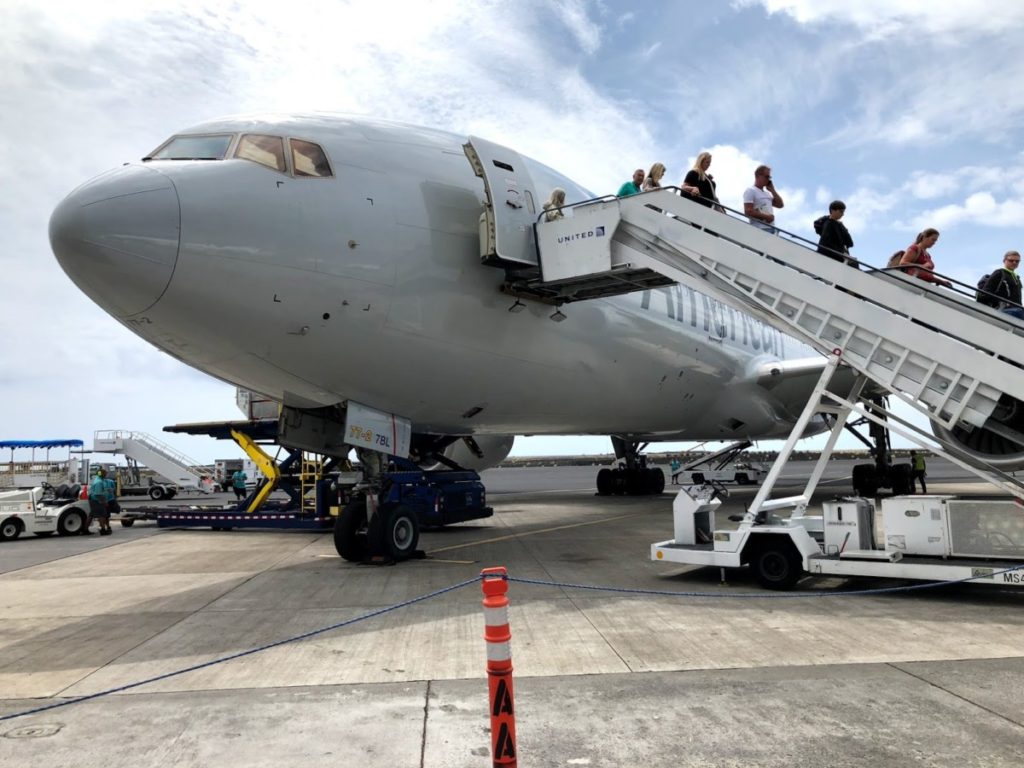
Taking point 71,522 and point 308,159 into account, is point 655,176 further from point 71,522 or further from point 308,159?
point 71,522

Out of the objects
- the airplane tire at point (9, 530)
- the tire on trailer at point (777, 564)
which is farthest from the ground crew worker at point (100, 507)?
the tire on trailer at point (777, 564)

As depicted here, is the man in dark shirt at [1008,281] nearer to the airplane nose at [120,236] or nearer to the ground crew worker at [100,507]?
the airplane nose at [120,236]

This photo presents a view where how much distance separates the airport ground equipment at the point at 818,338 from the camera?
7008 mm

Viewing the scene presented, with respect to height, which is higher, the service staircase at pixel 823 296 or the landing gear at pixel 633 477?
the service staircase at pixel 823 296

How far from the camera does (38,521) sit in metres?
16.4

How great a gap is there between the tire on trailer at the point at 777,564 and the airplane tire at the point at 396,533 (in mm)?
4200

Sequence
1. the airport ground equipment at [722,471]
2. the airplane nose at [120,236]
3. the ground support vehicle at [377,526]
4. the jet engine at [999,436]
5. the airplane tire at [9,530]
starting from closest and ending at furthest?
the airplane nose at [120,236], the jet engine at [999,436], the ground support vehicle at [377,526], the airplane tire at [9,530], the airport ground equipment at [722,471]

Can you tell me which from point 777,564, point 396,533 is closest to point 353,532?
point 396,533

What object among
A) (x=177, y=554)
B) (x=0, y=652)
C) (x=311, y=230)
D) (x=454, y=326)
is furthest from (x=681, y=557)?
(x=177, y=554)

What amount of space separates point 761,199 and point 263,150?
6.02 meters

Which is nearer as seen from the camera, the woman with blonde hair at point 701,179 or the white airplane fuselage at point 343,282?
the white airplane fuselage at point 343,282

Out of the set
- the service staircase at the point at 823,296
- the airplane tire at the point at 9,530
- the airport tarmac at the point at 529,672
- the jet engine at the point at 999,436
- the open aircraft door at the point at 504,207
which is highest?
the open aircraft door at the point at 504,207

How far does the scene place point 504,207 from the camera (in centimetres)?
862

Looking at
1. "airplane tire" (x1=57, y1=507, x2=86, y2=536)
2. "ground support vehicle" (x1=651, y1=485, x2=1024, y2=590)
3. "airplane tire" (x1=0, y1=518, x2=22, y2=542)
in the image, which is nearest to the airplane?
"ground support vehicle" (x1=651, y1=485, x2=1024, y2=590)
